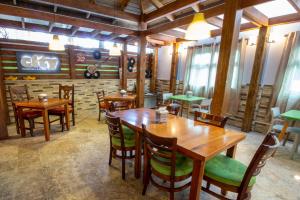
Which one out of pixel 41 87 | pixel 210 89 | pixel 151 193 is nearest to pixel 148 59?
pixel 210 89

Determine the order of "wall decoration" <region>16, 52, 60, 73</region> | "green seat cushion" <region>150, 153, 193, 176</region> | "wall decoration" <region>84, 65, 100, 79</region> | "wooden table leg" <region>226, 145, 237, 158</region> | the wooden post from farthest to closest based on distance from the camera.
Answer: "wall decoration" <region>84, 65, 100, 79</region>, the wooden post, "wall decoration" <region>16, 52, 60, 73</region>, "wooden table leg" <region>226, 145, 237, 158</region>, "green seat cushion" <region>150, 153, 193, 176</region>

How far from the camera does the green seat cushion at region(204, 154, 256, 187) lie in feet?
4.48

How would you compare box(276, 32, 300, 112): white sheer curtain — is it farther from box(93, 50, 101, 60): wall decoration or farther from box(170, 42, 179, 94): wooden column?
box(93, 50, 101, 60): wall decoration

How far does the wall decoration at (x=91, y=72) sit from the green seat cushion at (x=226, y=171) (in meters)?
4.82

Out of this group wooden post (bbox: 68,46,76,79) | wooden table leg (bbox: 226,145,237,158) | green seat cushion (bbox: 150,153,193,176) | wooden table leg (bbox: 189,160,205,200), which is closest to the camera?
wooden table leg (bbox: 189,160,205,200)

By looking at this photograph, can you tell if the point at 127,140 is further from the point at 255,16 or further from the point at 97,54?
the point at 97,54

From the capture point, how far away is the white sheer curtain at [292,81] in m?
3.36

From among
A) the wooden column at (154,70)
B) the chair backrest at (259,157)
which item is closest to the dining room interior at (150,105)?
the chair backrest at (259,157)

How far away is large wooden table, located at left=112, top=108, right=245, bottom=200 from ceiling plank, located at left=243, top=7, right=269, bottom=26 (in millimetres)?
2303

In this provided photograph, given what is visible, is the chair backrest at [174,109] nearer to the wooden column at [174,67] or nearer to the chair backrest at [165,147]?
the chair backrest at [165,147]

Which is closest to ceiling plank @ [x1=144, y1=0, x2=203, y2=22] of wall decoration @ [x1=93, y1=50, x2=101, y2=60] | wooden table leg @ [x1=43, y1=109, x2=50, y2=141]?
wall decoration @ [x1=93, y1=50, x2=101, y2=60]

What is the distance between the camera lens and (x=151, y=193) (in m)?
1.83

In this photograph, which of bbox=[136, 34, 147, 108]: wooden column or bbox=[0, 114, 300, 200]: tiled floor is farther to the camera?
bbox=[136, 34, 147, 108]: wooden column

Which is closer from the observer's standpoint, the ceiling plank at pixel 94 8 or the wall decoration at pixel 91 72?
the ceiling plank at pixel 94 8
